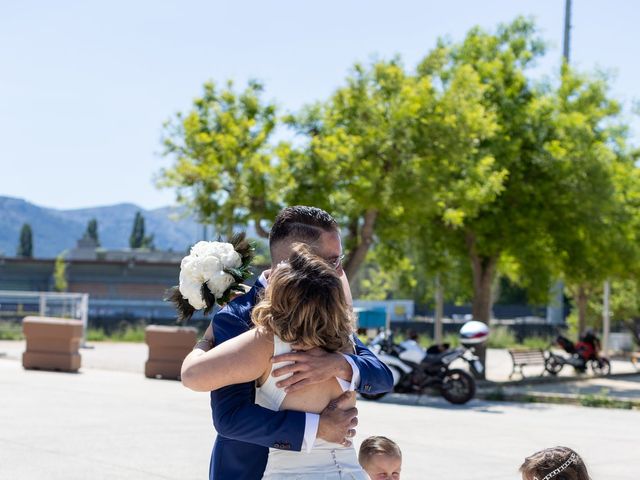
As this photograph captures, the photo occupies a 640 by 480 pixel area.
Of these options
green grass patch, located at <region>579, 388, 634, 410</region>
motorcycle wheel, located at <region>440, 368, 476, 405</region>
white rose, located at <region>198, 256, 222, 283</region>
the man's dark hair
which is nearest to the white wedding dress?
the man's dark hair

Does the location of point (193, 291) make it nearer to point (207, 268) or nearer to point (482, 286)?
point (207, 268)

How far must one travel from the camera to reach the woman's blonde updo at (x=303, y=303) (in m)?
2.94

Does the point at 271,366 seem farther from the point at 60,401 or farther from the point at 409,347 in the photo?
the point at 409,347

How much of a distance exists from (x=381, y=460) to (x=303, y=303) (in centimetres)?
244

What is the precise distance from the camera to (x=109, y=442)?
10797 mm

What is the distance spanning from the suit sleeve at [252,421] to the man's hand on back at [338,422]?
75 millimetres

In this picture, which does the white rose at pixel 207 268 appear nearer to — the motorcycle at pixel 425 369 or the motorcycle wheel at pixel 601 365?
the motorcycle at pixel 425 369

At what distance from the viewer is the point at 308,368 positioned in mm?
3029

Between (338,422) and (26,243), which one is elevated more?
(26,243)

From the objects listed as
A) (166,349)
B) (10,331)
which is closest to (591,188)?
(166,349)

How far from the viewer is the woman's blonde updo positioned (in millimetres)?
2939

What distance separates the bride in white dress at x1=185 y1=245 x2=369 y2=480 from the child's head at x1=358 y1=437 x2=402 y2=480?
2.04 meters

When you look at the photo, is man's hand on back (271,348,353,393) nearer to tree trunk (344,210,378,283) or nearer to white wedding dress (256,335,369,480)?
white wedding dress (256,335,369,480)

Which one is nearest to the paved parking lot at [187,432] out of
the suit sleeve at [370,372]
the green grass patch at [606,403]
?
the green grass patch at [606,403]
